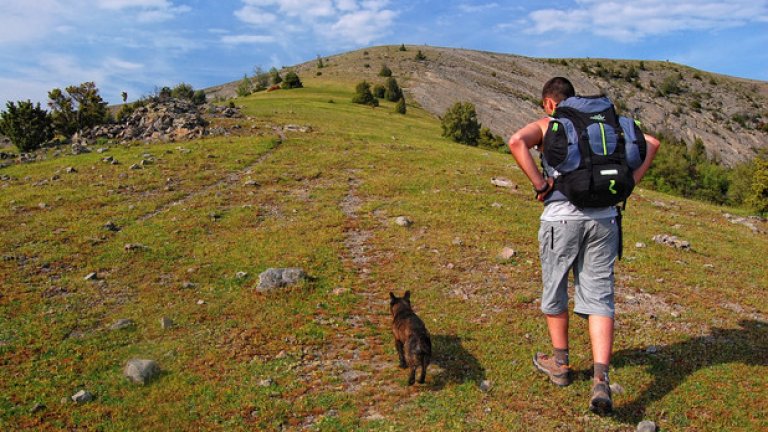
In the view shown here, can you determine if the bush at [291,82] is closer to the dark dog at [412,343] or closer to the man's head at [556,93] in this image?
the dark dog at [412,343]

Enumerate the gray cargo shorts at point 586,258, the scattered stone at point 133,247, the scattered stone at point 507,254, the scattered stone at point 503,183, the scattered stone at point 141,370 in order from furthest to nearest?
the scattered stone at point 503,183 < the scattered stone at point 133,247 < the scattered stone at point 507,254 < the scattered stone at point 141,370 < the gray cargo shorts at point 586,258

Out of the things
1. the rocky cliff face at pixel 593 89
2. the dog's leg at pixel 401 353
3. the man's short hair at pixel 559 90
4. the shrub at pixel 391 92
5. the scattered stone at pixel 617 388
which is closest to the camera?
the man's short hair at pixel 559 90

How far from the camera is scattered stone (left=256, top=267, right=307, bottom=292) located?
381 inches

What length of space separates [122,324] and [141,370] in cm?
205

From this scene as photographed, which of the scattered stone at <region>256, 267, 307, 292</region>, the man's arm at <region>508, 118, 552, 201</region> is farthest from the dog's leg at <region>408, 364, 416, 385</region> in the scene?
the scattered stone at <region>256, 267, 307, 292</region>

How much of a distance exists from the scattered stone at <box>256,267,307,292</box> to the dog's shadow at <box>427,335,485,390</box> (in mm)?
3537

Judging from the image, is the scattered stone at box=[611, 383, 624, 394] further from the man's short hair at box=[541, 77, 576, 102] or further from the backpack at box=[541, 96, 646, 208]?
the man's short hair at box=[541, 77, 576, 102]

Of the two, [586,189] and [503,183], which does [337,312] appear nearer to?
[586,189]

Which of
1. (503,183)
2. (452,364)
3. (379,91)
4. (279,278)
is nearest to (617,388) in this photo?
(452,364)

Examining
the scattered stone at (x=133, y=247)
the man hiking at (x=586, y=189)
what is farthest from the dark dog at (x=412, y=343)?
the scattered stone at (x=133, y=247)

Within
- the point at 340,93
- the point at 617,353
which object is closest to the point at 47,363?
the point at 617,353

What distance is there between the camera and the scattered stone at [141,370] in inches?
263

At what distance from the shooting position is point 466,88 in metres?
77.8

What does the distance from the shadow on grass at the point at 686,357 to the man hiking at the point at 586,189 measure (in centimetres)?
100
